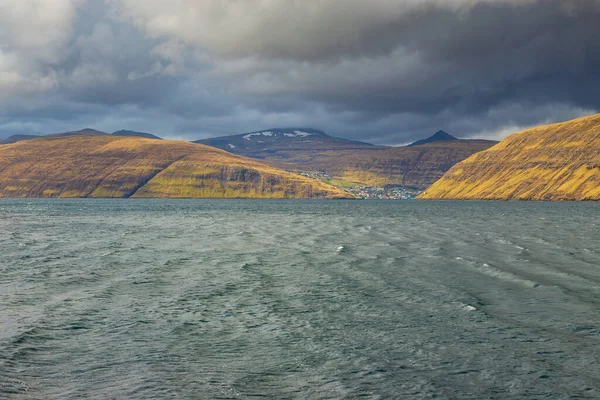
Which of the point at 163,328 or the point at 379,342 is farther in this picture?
the point at 163,328

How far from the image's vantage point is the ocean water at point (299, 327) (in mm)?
19406

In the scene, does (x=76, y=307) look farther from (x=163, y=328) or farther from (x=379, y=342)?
(x=379, y=342)

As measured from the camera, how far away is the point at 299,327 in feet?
92.7

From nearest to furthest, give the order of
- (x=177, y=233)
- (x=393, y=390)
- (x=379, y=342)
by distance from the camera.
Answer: (x=393, y=390), (x=379, y=342), (x=177, y=233)

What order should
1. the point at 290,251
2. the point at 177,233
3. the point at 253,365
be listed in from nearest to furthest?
the point at 253,365, the point at 290,251, the point at 177,233

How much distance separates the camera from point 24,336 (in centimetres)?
2570

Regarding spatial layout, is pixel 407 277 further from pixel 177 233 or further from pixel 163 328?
pixel 177 233

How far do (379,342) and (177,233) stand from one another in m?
73.8

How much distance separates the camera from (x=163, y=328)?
27844mm

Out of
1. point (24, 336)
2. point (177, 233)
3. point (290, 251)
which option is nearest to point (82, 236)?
point (177, 233)

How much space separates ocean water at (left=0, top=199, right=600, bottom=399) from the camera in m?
19.4

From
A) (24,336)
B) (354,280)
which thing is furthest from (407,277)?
(24,336)

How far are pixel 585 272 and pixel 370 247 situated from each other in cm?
2815

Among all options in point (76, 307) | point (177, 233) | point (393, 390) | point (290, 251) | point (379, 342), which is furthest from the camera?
point (177, 233)
